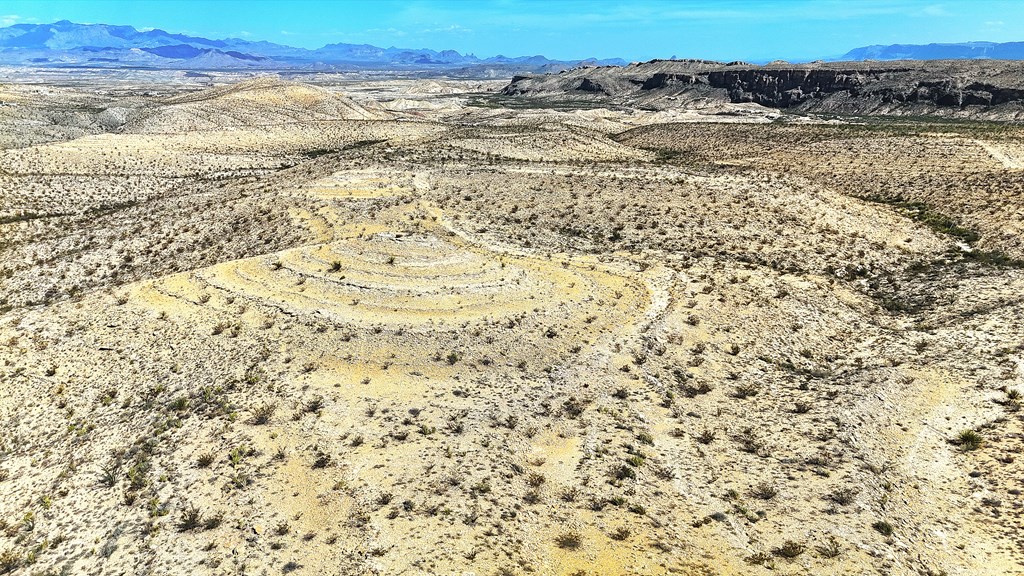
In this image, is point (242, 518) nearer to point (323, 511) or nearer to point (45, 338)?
point (323, 511)

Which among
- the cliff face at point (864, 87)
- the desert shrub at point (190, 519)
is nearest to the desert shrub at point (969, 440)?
the desert shrub at point (190, 519)

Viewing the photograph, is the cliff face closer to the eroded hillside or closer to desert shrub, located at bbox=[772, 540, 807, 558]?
the eroded hillside

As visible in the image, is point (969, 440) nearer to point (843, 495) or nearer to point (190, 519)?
point (843, 495)

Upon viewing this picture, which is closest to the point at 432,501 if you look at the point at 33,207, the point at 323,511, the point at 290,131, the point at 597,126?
the point at 323,511

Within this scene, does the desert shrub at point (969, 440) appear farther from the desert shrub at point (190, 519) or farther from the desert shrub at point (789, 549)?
the desert shrub at point (190, 519)

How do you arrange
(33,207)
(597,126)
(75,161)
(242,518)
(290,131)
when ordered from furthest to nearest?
(597,126) → (290,131) → (75,161) → (33,207) → (242,518)

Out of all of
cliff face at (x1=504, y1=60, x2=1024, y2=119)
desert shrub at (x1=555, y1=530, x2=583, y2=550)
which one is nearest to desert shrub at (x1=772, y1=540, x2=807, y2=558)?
desert shrub at (x1=555, y1=530, x2=583, y2=550)
